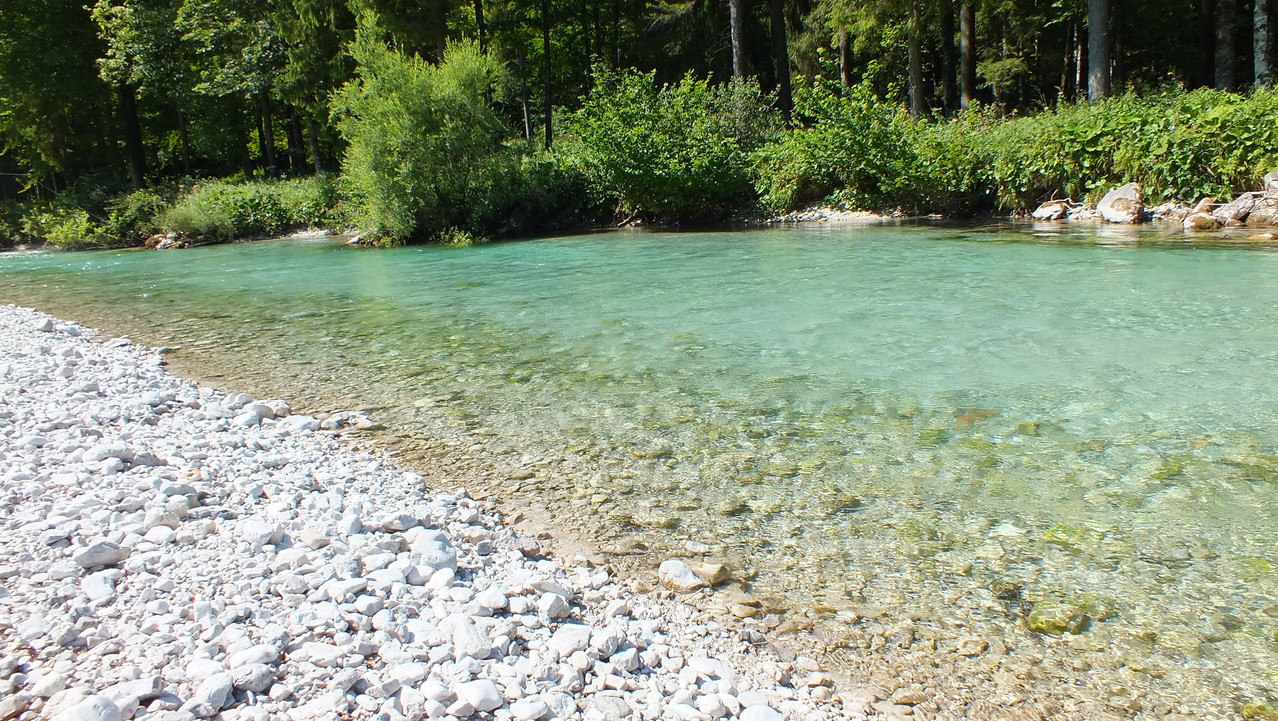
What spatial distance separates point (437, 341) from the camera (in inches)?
348

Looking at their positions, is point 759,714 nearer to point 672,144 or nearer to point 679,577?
point 679,577

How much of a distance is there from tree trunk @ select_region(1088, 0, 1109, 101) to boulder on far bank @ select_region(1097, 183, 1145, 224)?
3278mm

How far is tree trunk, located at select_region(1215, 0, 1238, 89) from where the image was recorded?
1891cm

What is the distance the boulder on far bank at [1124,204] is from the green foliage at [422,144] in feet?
50.4

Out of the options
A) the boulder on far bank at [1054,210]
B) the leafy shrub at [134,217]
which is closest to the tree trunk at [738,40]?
the boulder on far bank at [1054,210]

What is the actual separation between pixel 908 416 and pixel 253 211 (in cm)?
2934

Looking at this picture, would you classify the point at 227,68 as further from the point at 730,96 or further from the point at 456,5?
the point at 730,96

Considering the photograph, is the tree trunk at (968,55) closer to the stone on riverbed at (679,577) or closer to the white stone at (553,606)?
the stone on riverbed at (679,577)

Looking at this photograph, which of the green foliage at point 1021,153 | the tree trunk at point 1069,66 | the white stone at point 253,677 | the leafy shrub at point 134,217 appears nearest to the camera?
the white stone at point 253,677

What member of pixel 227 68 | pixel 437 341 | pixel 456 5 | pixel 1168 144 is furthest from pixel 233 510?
pixel 227 68

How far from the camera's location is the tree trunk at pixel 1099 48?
19016mm

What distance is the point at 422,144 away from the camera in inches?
888

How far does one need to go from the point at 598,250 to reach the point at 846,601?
15.7 m

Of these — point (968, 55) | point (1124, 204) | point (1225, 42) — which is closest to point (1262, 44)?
point (1225, 42)
